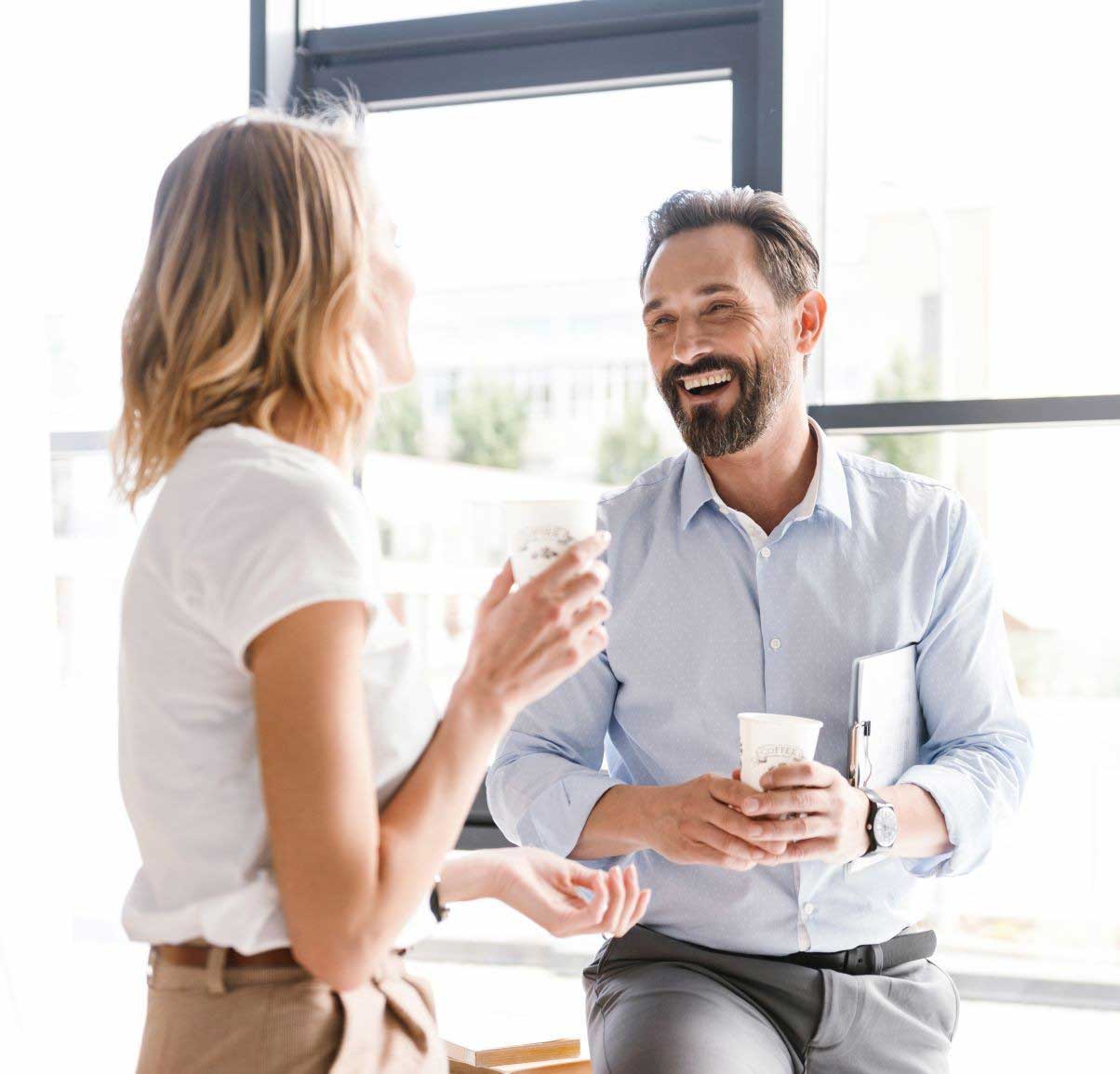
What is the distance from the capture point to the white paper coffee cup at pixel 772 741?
1.47 metres

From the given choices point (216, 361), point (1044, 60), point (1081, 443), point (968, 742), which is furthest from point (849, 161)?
point (216, 361)

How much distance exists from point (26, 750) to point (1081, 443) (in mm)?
1964

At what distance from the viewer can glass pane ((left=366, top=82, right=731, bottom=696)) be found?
2373 mm

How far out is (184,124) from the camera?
233 cm

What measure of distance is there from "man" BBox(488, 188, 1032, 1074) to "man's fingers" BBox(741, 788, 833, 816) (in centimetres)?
3

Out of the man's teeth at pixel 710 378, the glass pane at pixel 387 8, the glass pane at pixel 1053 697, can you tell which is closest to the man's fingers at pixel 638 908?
the man's teeth at pixel 710 378

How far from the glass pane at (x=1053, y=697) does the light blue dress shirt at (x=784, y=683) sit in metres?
0.43

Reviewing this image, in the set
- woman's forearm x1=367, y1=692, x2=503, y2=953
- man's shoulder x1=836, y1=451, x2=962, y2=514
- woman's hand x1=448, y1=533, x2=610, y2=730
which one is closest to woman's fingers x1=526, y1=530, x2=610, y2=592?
woman's hand x1=448, y1=533, x2=610, y2=730

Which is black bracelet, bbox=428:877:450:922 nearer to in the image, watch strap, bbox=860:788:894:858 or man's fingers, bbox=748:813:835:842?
man's fingers, bbox=748:813:835:842

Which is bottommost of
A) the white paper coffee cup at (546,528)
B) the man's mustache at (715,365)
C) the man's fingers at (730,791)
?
the man's fingers at (730,791)

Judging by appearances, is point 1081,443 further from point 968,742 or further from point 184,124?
point 184,124

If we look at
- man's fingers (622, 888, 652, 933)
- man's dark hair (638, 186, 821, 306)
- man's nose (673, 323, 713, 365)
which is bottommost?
man's fingers (622, 888, 652, 933)

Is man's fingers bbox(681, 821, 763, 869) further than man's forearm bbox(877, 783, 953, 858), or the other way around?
man's forearm bbox(877, 783, 953, 858)

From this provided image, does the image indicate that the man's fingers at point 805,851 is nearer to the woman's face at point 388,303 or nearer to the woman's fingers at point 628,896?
the woman's fingers at point 628,896
